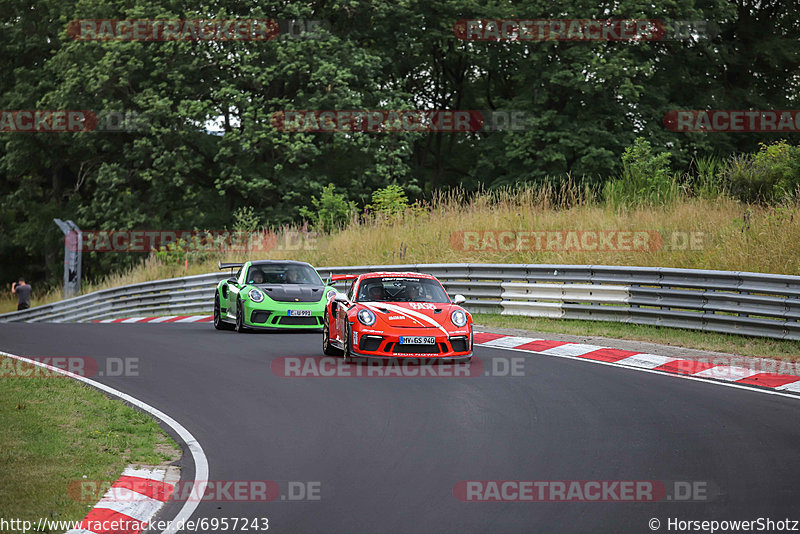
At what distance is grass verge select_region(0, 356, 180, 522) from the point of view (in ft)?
21.6

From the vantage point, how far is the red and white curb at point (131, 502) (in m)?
6.09

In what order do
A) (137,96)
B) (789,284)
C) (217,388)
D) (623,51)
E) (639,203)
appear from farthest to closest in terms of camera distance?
(137,96) → (623,51) → (639,203) → (789,284) → (217,388)

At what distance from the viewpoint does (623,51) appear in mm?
37844

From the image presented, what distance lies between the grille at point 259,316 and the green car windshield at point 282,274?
0.68 m

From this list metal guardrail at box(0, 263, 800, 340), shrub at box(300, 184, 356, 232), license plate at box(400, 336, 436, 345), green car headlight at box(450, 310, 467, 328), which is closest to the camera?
license plate at box(400, 336, 436, 345)

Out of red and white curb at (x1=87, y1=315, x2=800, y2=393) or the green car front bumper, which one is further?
the green car front bumper

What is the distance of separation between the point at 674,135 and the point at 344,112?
42.3 ft

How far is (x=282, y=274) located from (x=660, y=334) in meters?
7.64

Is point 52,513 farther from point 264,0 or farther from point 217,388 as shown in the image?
point 264,0

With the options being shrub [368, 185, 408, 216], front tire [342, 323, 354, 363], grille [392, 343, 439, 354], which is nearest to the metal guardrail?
shrub [368, 185, 408, 216]

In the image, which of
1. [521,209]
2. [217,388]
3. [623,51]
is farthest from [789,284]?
[623,51]

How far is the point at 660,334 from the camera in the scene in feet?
53.6

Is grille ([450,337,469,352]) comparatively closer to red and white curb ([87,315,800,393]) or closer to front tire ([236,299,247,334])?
red and white curb ([87,315,800,393])

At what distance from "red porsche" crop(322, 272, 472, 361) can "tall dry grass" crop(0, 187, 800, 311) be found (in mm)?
5876
